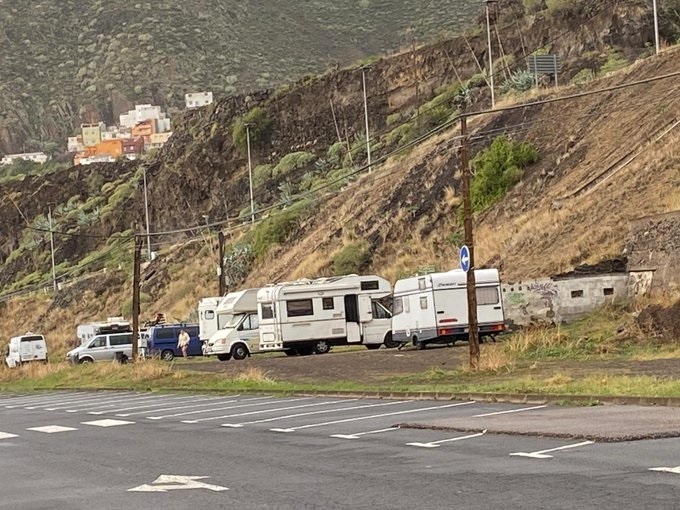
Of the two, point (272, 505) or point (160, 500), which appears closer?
point (272, 505)

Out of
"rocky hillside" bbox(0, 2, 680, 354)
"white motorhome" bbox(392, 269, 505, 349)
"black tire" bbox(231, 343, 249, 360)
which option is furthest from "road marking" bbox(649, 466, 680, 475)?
"black tire" bbox(231, 343, 249, 360)

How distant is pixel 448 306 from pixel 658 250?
6.61 meters

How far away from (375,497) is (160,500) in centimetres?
210

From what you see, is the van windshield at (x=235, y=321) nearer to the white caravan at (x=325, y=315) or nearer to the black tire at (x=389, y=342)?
the white caravan at (x=325, y=315)

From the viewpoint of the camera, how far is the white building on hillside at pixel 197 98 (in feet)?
454

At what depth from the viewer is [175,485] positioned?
1317cm

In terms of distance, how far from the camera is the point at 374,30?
15588 cm

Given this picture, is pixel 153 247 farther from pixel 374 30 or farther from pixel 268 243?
pixel 374 30

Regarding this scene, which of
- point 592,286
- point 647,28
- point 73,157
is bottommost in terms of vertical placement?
point 592,286

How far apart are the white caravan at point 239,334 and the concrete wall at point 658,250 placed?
15629 mm

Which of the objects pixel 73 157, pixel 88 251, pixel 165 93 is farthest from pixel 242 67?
pixel 88 251

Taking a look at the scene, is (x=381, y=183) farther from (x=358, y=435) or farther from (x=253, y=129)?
(x=358, y=435)

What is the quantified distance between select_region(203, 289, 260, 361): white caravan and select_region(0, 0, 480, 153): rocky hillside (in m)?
94.6

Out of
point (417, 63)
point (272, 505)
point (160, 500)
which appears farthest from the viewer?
point (417, 63)
